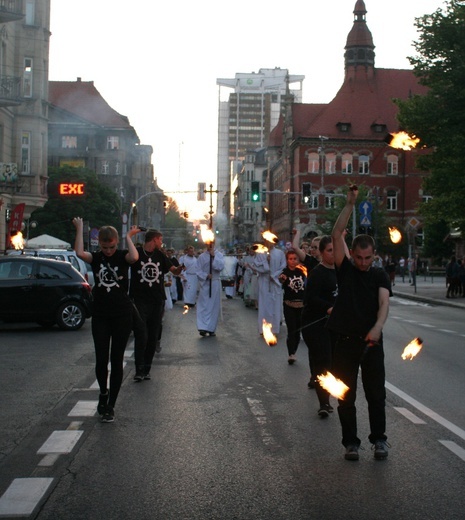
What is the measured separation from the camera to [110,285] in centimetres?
899

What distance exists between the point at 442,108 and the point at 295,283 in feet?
90.7

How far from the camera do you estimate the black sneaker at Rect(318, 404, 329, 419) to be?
919cm

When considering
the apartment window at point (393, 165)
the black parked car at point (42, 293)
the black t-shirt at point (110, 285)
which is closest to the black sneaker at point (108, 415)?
the black t-shirt at point (110, 285)

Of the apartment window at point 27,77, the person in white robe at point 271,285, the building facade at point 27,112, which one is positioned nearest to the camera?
the person in white robe at point 271,285

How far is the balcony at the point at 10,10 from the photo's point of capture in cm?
3487

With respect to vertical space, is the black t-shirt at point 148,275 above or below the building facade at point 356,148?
below

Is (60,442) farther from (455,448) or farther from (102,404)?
(455,448)

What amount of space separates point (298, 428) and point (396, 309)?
81.3 ft

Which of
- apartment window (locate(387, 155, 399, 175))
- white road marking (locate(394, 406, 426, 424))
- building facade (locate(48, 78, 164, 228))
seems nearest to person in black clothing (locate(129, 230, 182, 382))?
white road marking (locate(394, 406, 426, 424))

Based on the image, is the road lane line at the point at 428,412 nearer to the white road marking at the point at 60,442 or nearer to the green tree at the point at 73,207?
the white road marking at the point at 60,442

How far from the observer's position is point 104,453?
739 cm

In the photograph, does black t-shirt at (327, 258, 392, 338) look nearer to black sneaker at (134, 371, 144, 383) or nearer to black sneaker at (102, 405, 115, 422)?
black sneaker at (102, 405, 115, 422)

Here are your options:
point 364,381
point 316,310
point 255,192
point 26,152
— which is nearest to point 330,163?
point 255,192

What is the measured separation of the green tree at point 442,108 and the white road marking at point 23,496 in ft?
108
